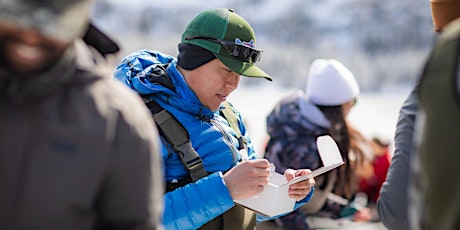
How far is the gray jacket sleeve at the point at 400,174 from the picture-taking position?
2.45 metres

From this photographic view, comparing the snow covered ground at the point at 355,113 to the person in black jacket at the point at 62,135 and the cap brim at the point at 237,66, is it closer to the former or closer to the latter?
the cap brim at the point at 237,66

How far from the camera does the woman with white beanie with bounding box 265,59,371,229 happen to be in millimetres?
4453

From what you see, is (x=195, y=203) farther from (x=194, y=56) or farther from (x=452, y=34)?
(x=452, y=34)

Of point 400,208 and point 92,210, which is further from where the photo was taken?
point 400,208

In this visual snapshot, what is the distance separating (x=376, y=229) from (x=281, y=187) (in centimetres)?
287

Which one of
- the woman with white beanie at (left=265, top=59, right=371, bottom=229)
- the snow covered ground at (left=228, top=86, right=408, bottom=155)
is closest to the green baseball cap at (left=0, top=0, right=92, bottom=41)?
the woman with white beanie at (left=265, top=59, right=371, bottom=229)

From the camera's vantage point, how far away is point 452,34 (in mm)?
1844

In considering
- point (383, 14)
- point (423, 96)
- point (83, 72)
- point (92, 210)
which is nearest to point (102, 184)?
point (92, 210)

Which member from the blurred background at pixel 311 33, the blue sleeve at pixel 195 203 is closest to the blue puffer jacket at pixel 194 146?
the blue sleeve at pixel 195 203

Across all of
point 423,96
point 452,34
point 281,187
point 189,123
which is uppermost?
point 452,34

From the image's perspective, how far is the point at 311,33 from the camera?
23.2 metres

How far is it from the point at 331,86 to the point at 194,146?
198 centimetres

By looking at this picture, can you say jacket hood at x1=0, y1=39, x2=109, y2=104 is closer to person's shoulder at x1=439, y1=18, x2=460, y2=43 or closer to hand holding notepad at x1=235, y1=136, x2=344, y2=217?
person's shoulder at x1=439, y1=18, x2=460, y2=43

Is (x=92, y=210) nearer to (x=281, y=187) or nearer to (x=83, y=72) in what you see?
(x=83, y=72)
